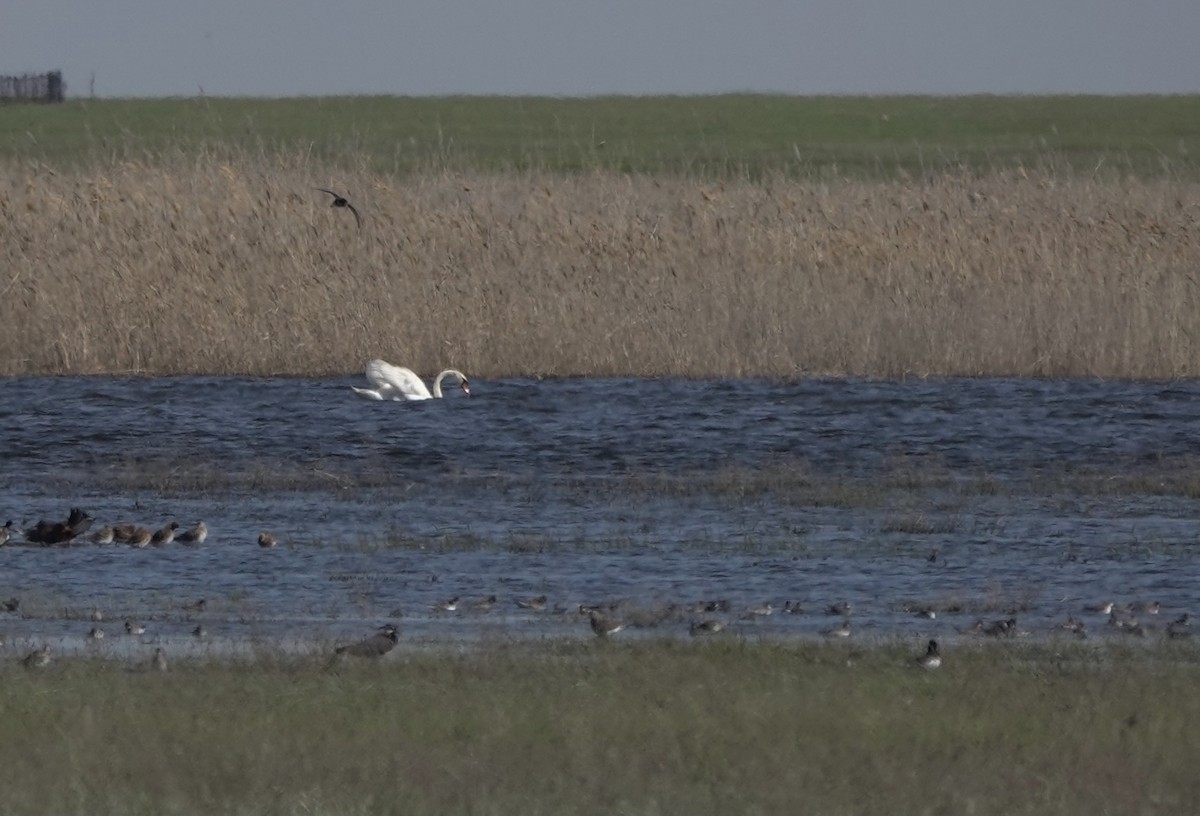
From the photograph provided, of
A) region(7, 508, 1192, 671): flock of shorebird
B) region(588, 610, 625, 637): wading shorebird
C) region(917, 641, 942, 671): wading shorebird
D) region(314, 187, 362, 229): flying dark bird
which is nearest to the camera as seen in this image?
region(917, 641, 942, 671): wading shorebird

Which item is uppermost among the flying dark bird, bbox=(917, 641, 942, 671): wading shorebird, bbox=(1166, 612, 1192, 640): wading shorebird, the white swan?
the flying dark bird

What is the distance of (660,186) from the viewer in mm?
19156

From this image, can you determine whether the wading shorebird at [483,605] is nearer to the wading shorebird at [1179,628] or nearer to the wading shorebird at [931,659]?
the wading shorebird at [931,659]

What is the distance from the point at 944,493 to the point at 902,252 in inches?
245

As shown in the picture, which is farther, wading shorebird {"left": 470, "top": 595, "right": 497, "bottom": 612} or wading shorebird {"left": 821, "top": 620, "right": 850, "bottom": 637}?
wading shorebird {"left": 470, "top": 595, "right": 497, "bottom": 612}

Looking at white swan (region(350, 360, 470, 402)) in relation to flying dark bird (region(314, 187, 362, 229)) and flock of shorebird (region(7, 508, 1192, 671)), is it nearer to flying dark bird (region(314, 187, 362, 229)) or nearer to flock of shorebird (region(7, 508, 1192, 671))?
flying dark bird (region(314, 187, 362, 229))

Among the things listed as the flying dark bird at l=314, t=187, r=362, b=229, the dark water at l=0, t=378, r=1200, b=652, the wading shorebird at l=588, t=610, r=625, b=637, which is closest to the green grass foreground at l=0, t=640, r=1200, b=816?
the wading shorebird at l=588, t=610, r=625, b=637

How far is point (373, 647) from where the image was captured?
7004 millimetres

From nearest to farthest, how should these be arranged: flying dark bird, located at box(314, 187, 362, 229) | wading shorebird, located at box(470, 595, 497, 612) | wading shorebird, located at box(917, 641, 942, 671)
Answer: wading shorebird, located at box(917, 641, 942, 671)
wading shorebird, located at box(470, 595, 497, 612)
flying dark bird, located at box(314, 187, 362, 229)

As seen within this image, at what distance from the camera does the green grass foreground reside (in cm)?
527

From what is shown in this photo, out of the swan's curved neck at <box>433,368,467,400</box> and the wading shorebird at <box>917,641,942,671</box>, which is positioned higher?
the wading shorebird at <box>917,641,942,671</box>

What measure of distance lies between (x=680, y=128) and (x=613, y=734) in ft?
173

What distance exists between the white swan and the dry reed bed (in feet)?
3.77

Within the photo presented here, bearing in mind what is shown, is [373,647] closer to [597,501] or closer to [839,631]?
[839,631]
